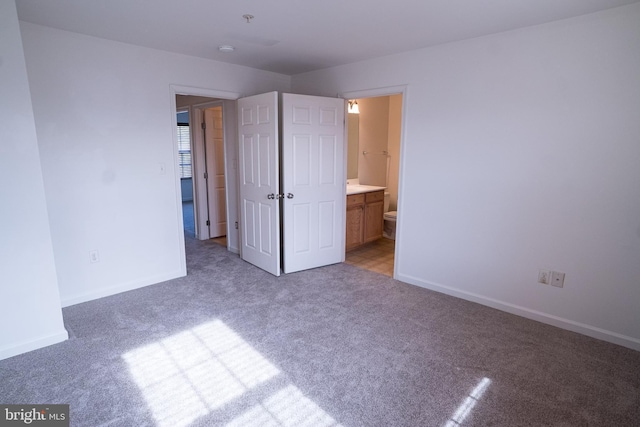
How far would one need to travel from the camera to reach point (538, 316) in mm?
2912

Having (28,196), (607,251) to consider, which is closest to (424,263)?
(607,251)

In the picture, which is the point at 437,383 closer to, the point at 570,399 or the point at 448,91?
the point at 570,399

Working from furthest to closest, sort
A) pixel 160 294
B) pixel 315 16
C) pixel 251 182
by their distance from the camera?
pixel 251 182
pixel 160 294
pixel 315 16

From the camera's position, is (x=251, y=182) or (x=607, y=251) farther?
(x=251, y=182)

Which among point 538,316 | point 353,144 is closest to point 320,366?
point 538,316

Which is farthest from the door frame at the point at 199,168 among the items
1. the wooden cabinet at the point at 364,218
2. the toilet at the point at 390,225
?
the toilet at the point at 390,225

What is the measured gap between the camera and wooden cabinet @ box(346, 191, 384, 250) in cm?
471

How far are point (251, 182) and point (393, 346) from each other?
243 centimetres

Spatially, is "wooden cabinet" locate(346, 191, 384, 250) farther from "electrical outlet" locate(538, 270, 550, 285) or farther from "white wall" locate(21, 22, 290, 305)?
"electrical outlet" locate(538, 270, 550, 285)

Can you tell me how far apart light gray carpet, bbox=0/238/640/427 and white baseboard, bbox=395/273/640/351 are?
0.26 feet

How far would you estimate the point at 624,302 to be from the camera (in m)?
2.54

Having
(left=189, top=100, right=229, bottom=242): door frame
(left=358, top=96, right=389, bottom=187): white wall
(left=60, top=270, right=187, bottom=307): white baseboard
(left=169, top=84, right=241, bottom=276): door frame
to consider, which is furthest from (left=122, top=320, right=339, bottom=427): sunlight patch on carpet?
(left=358, top=96, right=389, bottom=187): white wall

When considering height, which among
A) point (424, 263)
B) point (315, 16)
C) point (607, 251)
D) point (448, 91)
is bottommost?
point (424, 263)

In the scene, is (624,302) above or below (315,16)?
below
